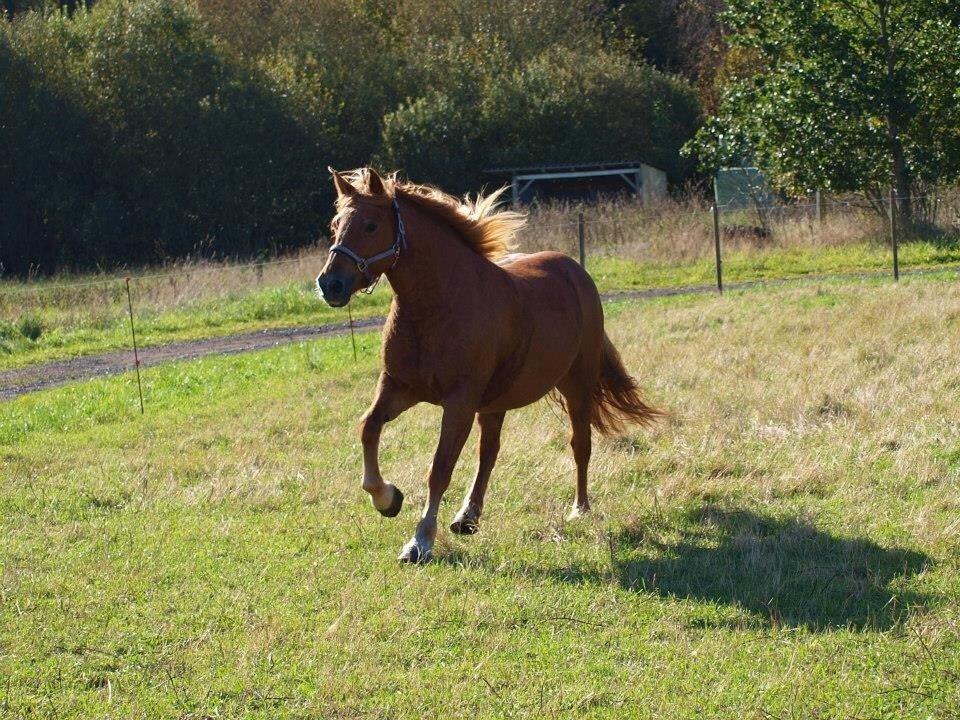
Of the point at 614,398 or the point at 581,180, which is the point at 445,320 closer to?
the point at 614,398

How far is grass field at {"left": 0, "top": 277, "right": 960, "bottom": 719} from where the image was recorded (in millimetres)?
5164

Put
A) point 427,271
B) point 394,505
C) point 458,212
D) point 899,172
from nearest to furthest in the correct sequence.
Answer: point 427,271 < point 394,505 < point 458,212 < point 899,172

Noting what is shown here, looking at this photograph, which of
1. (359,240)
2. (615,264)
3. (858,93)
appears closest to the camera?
(359,240)

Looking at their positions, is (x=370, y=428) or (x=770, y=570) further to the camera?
(x=370, y=428)

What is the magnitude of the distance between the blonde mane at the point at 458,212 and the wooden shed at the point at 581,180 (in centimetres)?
2978

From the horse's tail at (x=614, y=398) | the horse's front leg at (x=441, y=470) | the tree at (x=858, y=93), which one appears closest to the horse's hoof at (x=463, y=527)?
the horse's front leg at (x=441, y=470)

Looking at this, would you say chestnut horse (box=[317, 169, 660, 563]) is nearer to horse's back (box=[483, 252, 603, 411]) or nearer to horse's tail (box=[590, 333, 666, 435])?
horse's back (box=[483, 252, 603, 411])

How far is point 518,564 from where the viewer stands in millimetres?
6961

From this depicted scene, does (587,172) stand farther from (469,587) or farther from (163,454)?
(469,587)

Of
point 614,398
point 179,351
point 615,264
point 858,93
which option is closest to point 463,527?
point 614,398

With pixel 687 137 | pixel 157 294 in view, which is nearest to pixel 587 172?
pixel 687 137

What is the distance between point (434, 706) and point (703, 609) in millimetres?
1723

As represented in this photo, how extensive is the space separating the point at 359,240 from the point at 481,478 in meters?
1.93

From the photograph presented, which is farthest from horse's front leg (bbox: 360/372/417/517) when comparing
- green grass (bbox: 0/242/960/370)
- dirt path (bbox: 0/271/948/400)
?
green grass (bbox: 0/242/960/370)
